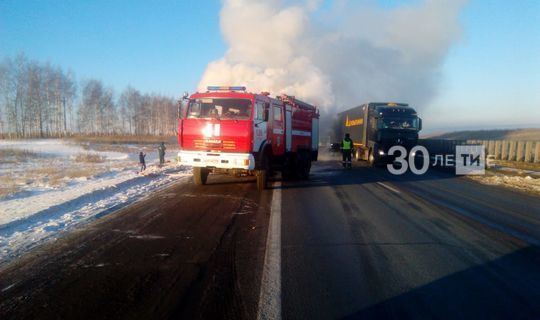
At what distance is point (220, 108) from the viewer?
1080cm

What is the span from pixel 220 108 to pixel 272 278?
285 inches

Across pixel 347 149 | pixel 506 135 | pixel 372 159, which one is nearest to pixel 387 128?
pixel 372 159

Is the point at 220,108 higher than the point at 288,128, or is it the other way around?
the point at 220,108

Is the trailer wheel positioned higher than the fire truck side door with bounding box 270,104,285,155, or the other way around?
the fire truck side door with bounding box 270,104,285,155

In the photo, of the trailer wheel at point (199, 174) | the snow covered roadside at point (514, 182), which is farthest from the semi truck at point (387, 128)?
the trailer wheel at point (199, 174)

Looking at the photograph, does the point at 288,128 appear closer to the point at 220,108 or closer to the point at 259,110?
the point at 259,110

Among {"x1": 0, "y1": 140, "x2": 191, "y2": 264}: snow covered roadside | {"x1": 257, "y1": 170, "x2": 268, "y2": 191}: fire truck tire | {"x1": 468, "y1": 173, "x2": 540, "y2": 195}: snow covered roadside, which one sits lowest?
{"x1": 468, "y1": 173, "x2": 540, "y2": 195}: snow covered roadside

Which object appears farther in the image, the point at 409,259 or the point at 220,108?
the point at 220,108

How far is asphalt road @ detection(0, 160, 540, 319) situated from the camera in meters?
3.59

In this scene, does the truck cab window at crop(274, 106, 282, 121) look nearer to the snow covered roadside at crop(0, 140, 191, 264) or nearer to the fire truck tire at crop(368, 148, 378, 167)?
the snow covered roadside at crop(0, 140, 191, 264)

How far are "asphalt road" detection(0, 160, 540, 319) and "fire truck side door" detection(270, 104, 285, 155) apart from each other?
151 inches

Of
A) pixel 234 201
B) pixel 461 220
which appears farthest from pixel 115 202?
pixel 461 220

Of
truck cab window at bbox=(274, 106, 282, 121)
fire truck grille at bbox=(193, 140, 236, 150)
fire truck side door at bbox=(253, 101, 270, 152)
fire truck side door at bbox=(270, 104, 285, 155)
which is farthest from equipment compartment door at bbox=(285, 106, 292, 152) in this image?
fire truck grille at bbox=(193, 140, 236, 150)

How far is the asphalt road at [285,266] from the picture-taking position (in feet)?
11.8
